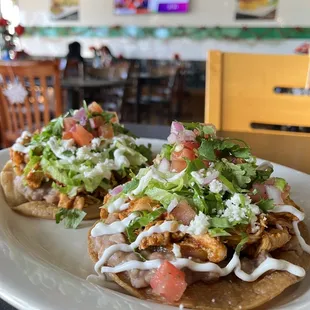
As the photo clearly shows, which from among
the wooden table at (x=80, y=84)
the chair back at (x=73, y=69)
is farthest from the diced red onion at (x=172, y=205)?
the chair back at (x=73, y=69)

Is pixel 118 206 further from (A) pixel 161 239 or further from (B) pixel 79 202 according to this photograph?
(B) pixel 79 202

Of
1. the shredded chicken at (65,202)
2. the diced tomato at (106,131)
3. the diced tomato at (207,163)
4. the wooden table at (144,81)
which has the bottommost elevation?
the wooden table at (144,81)

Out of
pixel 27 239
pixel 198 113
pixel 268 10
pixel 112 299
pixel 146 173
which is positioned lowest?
pixel 198 113

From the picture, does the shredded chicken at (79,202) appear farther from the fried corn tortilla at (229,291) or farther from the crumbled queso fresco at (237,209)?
the crumbled queso fresco at (237,209)

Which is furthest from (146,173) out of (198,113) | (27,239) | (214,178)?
(198,113)

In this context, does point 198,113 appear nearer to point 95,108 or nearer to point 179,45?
point 179,45
